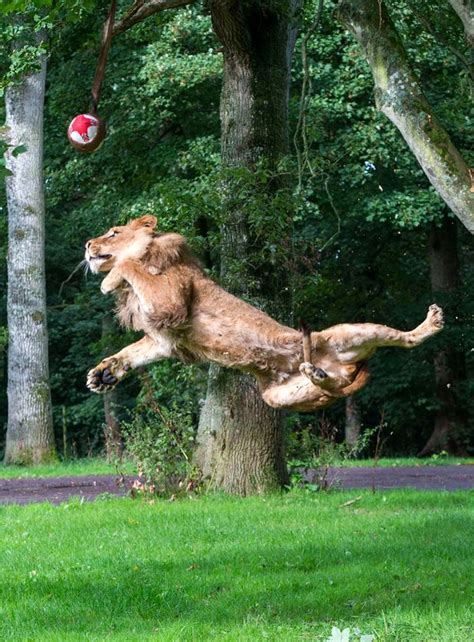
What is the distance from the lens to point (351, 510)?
13.6 m

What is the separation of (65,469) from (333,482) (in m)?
7.03

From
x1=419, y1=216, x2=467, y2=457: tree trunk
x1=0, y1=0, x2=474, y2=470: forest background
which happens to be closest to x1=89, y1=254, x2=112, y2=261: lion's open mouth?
x1=0, y1=0, x2=474, y2=470: forest background

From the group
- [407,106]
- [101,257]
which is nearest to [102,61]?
[101,257]

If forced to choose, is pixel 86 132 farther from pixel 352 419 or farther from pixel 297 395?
pixel 352 419

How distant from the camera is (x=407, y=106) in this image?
23.6 ft

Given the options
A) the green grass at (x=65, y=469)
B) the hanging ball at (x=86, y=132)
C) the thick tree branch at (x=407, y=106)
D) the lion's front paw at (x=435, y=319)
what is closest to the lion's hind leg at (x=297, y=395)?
the lion's front paw at (x=435, y=319)

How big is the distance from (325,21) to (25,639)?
1467cm

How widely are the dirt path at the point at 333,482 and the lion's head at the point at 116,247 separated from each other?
9915mm

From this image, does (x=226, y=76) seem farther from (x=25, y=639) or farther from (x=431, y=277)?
(x=431, y=277)

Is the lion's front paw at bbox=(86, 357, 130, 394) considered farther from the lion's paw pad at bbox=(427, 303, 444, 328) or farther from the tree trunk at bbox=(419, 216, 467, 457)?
the tree trunk at bbox=(419, 216, 467, 457)

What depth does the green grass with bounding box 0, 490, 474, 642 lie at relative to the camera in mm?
8086

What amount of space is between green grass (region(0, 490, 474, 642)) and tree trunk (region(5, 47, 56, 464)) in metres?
9.18

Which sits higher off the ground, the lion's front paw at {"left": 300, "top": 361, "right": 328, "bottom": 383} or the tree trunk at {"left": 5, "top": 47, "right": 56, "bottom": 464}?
the tree trunk at {"left": 5, "top": 47, "right": 56, "bottom": 464}

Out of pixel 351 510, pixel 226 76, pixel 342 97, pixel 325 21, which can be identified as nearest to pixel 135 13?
pixel 226 76
